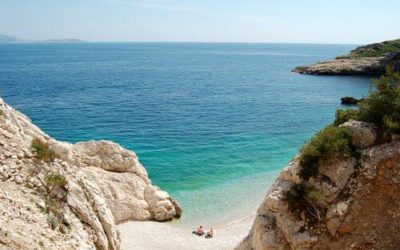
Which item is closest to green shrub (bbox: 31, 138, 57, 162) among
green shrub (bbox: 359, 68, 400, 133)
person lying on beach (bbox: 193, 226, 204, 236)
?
green shrub (bbox: 359, 68, 400, 133)

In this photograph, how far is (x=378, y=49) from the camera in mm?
154375

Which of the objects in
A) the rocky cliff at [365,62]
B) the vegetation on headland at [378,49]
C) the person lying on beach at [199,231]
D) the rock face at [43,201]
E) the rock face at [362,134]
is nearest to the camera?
the rock face at [43,201]

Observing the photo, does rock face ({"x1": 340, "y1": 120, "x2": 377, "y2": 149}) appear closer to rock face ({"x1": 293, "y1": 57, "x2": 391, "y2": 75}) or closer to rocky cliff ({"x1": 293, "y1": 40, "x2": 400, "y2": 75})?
rocky cliff ({"x1": 293, "y1": 40, "x2": 400, "y2": 75})

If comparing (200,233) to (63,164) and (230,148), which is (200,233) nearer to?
(63,164)

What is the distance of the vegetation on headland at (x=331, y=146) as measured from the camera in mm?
22953

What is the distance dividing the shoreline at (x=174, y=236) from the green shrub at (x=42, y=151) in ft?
47.6

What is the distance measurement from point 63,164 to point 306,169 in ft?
43.3

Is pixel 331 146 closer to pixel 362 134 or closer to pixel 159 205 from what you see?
pixel 362 134

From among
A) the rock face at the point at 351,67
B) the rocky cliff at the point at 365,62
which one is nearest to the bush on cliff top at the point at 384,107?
the rocky cliff at the point at 365,62

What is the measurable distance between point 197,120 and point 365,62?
87925 millimetres

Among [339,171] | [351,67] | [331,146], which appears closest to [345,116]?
[331,146]

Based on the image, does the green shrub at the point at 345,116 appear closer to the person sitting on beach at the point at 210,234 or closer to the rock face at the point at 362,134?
the rock face at the point at 362,134

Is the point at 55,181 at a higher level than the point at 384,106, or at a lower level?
lower

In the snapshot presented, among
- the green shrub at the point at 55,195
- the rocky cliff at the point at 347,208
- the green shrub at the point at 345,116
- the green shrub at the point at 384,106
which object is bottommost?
the rocky cliff at the point at 347,208
